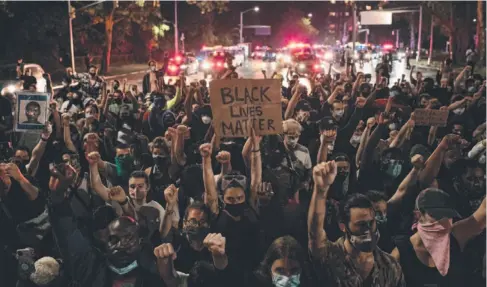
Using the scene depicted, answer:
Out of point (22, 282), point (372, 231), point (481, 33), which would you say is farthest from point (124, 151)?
point (481, 33)

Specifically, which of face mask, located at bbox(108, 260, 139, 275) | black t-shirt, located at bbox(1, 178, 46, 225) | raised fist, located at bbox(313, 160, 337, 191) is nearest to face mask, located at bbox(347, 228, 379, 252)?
raised fist, located at bbox(313, 160, 337, 191)

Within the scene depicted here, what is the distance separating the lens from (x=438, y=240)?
3.92 meters

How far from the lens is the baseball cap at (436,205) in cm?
398

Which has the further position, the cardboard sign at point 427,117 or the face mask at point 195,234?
the cardboard sign at point 427,117

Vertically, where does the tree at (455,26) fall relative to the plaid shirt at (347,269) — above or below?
above

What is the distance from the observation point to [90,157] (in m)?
5.28

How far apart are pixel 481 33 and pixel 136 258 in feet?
128

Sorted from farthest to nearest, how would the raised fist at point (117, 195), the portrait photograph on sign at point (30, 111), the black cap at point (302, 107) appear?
the black cap at point (302, 107)
the portrait photograph on sign at point (30, 111)
the raised fist at point (117, 195)

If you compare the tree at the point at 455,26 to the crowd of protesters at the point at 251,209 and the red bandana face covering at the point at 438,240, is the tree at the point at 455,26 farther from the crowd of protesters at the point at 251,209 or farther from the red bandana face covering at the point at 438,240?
the red bandana face covering at the point at 438,240

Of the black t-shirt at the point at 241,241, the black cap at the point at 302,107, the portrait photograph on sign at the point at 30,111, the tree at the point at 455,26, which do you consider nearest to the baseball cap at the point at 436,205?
the black t-shirt at the point at 241,241

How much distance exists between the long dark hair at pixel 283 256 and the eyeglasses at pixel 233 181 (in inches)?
38.1

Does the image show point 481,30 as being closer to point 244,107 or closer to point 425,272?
point 244,107

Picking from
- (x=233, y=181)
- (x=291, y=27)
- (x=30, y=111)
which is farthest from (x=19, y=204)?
(x=291, y=27)

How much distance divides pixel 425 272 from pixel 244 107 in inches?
81.9
